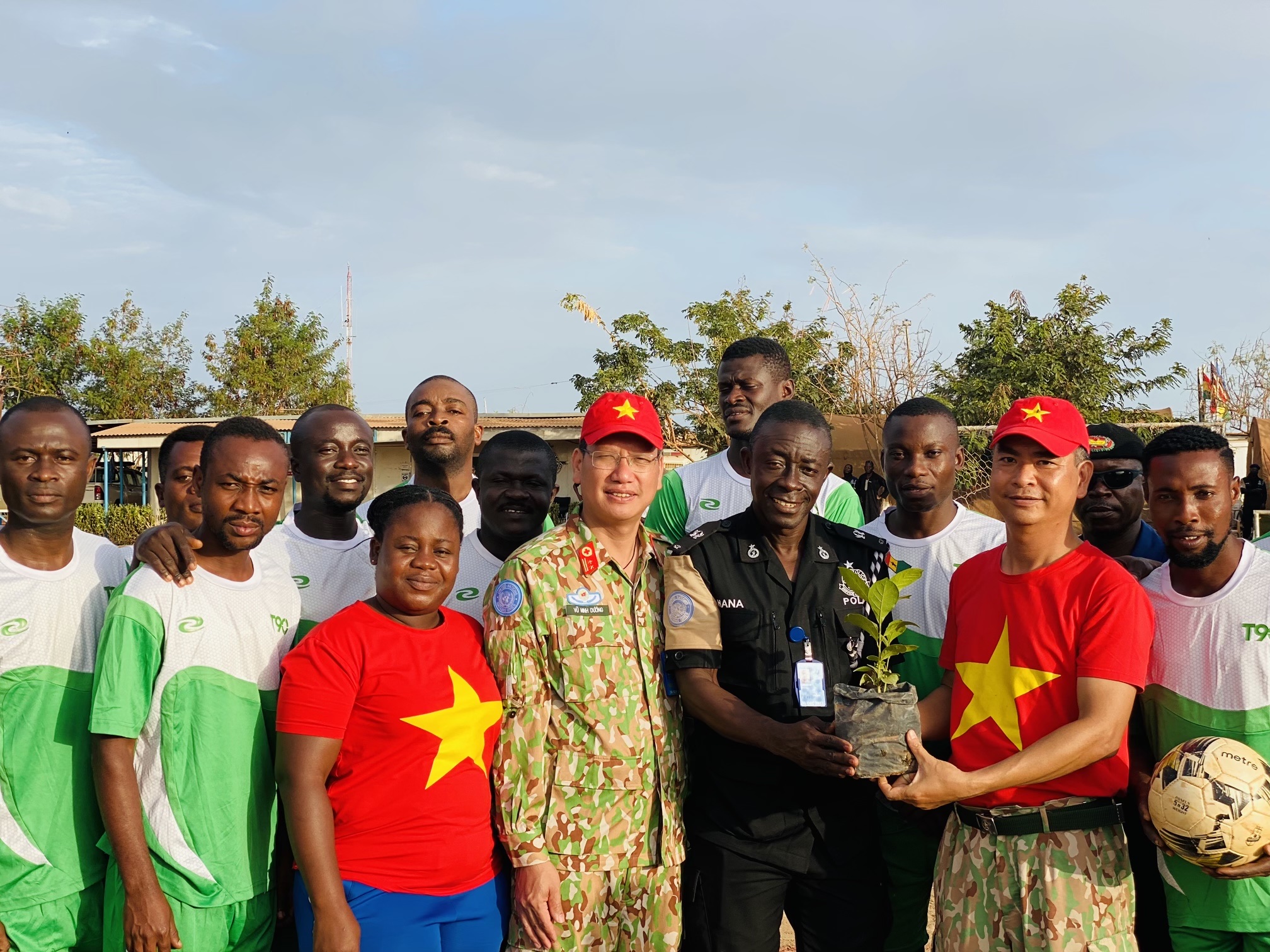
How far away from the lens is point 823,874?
3848 millimetres

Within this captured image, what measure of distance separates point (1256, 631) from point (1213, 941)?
1118 mm

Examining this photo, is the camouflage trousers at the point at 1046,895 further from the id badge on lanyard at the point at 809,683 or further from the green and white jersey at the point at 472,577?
the green and white jersey at the point at 472,577

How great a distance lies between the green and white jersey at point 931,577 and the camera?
14.5 ft

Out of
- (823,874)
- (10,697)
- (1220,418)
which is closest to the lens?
(10,697)

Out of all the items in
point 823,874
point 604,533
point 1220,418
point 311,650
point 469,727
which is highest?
point 1220,418

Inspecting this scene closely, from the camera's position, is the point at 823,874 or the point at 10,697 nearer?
the point at 10,697

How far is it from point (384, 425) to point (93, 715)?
25.9 metres

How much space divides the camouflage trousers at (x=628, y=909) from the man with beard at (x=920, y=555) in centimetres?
99

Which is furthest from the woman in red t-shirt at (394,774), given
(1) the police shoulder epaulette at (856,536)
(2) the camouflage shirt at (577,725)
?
(1) the police shoulder epaulette at (856,536)

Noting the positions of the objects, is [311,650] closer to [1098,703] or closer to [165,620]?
[165,620]

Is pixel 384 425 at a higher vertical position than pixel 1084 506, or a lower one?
higher

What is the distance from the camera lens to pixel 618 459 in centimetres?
400

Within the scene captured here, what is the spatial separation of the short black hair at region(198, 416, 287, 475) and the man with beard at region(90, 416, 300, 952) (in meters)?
0.20

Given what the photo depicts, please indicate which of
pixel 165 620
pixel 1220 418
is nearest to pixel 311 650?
pixel 165 620
